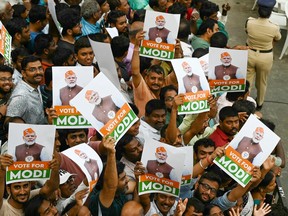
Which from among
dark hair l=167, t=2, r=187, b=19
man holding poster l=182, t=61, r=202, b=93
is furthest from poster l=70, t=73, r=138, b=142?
dark hair l=167, t=2, r=187, b=19

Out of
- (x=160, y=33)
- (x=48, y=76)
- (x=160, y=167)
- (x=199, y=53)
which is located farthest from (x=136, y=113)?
(x=199, y=53)

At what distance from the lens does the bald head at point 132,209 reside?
396 centimetres

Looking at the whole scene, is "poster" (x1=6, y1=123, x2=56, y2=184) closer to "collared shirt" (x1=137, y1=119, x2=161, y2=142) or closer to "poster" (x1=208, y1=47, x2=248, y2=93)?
"collared shirt" (x1=137, y1=119, x2=161, y2=142)

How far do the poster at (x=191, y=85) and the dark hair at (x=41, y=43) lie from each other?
1529 millimetres

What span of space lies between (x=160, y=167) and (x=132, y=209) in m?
0.40

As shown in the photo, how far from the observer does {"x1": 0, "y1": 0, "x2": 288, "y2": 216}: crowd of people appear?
13.6ft

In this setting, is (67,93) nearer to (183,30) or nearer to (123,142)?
(123,142)

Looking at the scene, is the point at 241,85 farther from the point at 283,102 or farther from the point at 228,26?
the point at 228,26

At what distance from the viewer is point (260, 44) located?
7.71 m

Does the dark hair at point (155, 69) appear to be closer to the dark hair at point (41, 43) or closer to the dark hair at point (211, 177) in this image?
the dark hair at point (41, 43)

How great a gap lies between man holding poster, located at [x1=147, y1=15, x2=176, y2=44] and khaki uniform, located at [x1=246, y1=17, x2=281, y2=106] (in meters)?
2.02

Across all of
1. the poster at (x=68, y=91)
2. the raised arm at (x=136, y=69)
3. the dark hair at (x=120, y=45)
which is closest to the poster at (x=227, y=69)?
the raised arm at (x=136, y=69)

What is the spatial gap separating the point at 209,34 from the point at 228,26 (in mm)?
3946

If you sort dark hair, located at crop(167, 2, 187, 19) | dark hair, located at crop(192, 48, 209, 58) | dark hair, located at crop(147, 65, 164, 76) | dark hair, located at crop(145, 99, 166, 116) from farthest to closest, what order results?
dark hair, located at crop(167, 2, 187, 19), dark hair, located at crop(192, 48, 209, 58), dark hair, located at crop(147, 65, 164, 76), dark hair, located at crop(145, 99, 166, 116)
